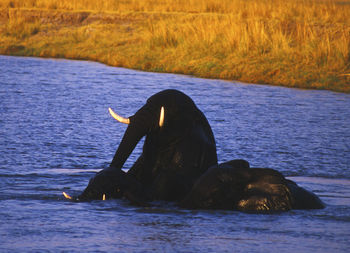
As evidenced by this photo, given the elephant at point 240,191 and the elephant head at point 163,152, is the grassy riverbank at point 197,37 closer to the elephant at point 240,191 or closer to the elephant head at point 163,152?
the elephant head at point 163,152

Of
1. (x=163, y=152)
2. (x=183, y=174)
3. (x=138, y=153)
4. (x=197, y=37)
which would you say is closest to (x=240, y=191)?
(x=183, y=174)

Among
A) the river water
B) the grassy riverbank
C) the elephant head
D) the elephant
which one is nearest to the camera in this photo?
the river water

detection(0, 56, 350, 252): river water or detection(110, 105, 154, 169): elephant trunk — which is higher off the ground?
detection(110, 105, 154, 169): elephant trunk

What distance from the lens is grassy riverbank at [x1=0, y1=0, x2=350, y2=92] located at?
2061 cm

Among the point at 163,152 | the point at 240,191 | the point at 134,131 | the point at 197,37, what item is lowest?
the point at 240,191

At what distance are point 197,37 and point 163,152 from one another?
1653cm

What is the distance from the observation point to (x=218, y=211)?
7602 mm

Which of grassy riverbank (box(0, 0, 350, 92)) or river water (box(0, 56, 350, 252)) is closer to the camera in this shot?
river water (box(0, 56, 350, 252))

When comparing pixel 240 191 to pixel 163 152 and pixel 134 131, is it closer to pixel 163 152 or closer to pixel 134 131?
pixel 163 152

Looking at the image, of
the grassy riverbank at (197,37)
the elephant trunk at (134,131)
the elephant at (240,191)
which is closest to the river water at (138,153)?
the elephant at (240,191)

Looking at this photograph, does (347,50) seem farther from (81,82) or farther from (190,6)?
(190,6)

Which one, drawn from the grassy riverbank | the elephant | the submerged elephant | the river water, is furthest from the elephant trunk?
the grassy riverbank

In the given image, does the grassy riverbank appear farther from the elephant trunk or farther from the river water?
the elephant trunk

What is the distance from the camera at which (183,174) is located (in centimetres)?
816
